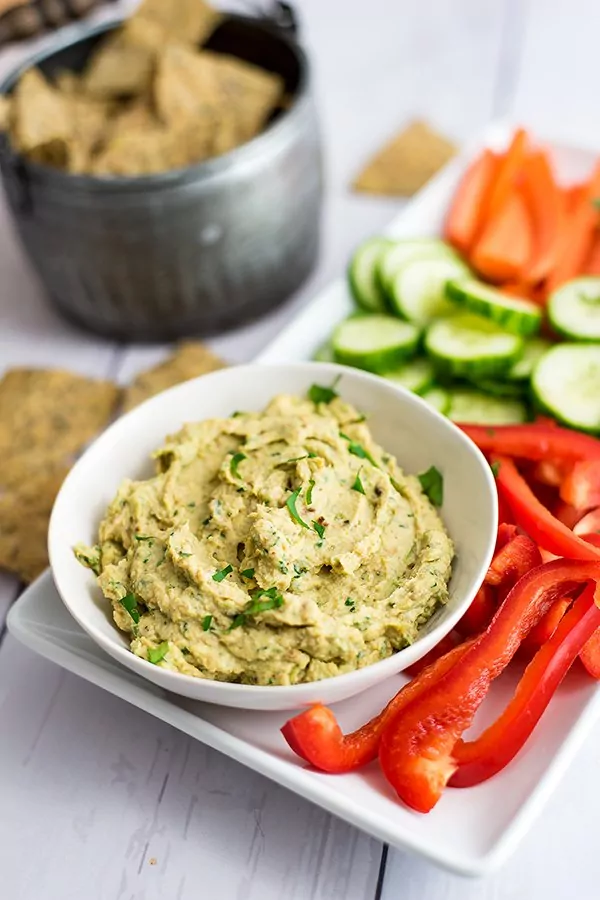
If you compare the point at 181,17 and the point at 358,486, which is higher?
the point at 181,17

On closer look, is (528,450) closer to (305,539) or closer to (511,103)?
(305,539)

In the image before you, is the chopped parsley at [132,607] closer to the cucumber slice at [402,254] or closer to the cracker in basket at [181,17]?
the cucumber slice at [402,254]

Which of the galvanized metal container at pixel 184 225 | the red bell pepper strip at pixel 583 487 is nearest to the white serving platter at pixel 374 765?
the red bell pepper strip at pixel 583 487

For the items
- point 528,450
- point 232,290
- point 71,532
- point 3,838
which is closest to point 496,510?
point 528,450

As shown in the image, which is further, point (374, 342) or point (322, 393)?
point (374, 342)

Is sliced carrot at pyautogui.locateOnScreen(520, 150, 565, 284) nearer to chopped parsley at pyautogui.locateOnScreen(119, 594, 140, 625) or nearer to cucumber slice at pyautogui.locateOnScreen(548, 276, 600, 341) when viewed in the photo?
cucumber slice at pyautogui.locateOnScreen(548, 276, 600, 341)

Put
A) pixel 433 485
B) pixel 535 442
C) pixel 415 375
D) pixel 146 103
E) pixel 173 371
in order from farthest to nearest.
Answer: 1. pixel 146 103
2. pixel 173 371
3. pixel 415 375
4. pixel 535 442
5. pixel 433 485

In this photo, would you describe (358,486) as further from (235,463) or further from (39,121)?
(39,121)

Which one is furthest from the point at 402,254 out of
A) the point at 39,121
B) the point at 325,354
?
the point at 39,121
